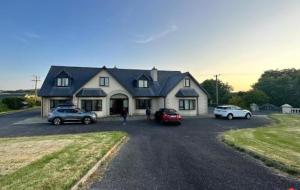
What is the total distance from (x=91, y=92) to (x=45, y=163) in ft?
74.1

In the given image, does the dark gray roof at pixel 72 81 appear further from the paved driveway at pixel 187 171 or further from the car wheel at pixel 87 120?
the paved driveway at pixel 187 171

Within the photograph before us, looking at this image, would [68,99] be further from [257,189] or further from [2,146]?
[257,189]

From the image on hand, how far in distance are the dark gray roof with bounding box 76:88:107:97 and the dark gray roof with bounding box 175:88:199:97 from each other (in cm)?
1094

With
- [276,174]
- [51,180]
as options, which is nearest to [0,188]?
[51,180]

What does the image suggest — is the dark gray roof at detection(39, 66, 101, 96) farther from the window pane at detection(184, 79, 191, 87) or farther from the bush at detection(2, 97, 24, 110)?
the bush at detection(2, 97, 24, 110)

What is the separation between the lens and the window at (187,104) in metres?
34.0

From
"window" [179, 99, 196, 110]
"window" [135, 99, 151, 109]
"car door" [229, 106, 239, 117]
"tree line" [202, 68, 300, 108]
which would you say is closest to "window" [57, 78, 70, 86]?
"window" [135, 99, 151, 109]

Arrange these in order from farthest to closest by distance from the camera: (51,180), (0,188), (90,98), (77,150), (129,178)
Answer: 1. (90,98)
2. (77,150)
3. (129,178)
4. (51,180)
5. (0,188)

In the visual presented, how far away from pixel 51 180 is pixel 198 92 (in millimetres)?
30535

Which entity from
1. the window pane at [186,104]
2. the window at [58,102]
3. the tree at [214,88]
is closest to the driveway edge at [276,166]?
the window pane at [186,104]

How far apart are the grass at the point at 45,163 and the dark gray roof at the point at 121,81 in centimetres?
1946

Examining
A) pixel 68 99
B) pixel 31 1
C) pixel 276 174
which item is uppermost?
pixel 31 1

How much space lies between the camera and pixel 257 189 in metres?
6.37

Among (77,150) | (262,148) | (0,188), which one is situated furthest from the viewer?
(262,148)
